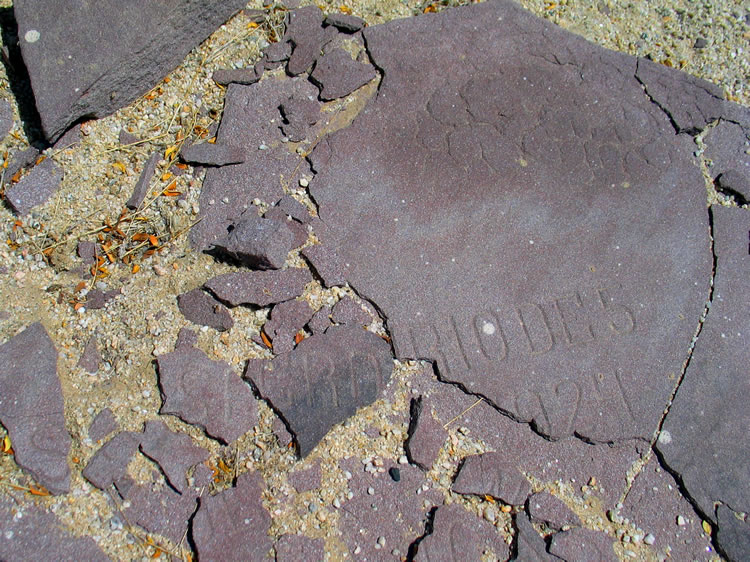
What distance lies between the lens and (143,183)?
2.69m

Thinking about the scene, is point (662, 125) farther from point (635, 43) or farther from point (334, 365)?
point (334, 365)

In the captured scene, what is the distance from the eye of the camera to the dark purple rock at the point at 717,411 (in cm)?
229

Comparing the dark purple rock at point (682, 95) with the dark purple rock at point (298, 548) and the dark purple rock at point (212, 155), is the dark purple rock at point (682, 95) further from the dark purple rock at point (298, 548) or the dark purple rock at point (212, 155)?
the dark purple rock at point (298, 548)

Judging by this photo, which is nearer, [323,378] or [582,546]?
[582,546]

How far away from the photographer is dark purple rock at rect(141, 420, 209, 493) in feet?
7.10

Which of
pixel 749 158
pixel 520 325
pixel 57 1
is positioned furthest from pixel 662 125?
pixel 57 1

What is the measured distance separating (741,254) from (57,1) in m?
3.15

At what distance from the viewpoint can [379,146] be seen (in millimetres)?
2787

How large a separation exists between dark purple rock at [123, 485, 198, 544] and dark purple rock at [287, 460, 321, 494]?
34cm

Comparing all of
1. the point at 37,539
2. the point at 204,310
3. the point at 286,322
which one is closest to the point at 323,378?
the point at 286,322

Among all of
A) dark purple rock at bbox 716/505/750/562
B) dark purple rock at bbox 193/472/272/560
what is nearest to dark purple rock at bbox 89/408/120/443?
dark purple rock at bbox 193/472/272/560

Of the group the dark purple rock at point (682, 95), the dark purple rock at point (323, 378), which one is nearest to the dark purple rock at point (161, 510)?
the dark purple rock at point (323, 378)

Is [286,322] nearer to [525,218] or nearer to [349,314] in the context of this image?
[349,314]

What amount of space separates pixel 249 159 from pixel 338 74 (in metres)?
0.61
